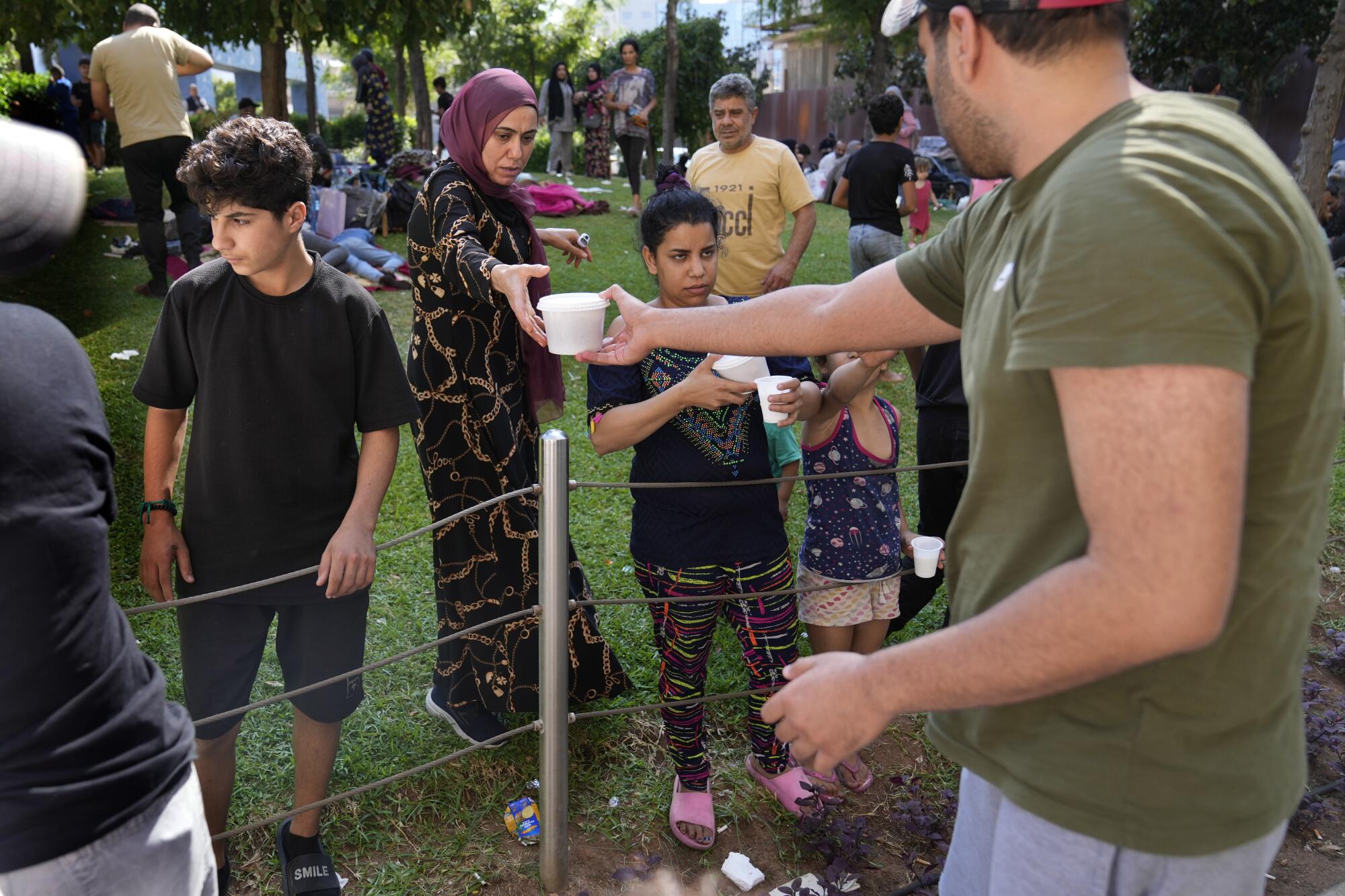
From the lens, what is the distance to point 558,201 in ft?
43.9

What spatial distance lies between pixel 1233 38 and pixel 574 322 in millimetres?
21375

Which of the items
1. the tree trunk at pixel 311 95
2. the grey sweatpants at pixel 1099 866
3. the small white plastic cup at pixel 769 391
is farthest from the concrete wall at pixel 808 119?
the grey sweatpants at pixel 1099 866

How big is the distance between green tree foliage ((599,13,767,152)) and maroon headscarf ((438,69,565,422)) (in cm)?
2397

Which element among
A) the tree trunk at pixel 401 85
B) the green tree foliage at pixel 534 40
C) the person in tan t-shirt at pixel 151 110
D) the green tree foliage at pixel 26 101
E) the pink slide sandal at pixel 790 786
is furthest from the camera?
the green tree foliage at pixel 534 40

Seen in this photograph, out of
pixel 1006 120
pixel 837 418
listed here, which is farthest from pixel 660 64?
pixel 1006 120

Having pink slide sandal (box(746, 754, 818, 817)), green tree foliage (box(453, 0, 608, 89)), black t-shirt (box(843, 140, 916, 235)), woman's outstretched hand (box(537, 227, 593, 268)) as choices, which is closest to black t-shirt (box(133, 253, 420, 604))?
woman's outstretched hand (box(537, 227, 593, 268))

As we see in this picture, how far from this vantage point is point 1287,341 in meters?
1.09

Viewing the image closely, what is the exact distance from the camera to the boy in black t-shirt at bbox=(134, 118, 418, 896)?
2.45 metres

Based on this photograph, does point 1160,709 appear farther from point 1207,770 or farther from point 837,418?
point 837,418

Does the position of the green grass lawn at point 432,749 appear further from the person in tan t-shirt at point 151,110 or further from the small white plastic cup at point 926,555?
the person in tan t-shirt at point 151,110

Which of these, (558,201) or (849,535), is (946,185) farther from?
(849,535)

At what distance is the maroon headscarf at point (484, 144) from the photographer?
309 cm

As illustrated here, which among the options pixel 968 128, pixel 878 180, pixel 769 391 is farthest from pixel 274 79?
pixel 968 128

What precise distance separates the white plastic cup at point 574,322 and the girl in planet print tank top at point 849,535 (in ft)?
3.28
